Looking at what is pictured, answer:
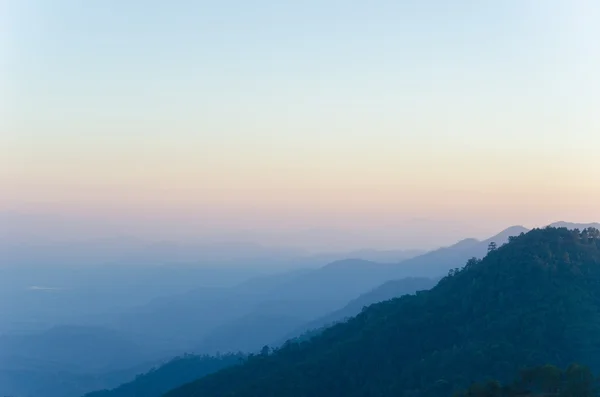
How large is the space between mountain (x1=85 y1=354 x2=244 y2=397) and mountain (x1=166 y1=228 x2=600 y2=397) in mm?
40039

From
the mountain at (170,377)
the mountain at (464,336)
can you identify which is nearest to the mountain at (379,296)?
the mountain at (170,377)

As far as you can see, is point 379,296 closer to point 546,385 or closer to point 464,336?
point 464,336

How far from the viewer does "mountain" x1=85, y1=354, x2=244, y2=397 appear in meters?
110

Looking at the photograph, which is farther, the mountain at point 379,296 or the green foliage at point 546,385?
the mountain at point 379,296

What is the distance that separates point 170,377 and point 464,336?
70740 millimetres

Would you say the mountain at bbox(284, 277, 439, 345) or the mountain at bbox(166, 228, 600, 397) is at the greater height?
the mountain at bbox(284, 277, 439, 345)

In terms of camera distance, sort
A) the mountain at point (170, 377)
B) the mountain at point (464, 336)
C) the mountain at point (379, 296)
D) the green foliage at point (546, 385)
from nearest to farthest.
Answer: the green foliage at point (546, 385), the mountain at point (464, 336), the mountain at point (170, 377), the mountain at point (379, 296)

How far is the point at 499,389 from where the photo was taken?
32.9 meters

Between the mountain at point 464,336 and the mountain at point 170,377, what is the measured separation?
40039mm

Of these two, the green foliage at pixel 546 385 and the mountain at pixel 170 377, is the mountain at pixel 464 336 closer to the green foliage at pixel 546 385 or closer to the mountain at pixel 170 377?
the green foliage at pixel 546 385

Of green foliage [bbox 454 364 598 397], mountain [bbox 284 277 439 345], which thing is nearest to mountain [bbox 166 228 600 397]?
green foliage [bbox 454 364 598 397]

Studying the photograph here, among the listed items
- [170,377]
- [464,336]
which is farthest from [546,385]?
[170,377]

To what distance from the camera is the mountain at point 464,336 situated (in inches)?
1975

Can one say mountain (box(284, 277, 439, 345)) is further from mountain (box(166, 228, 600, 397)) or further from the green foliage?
the green foliage
